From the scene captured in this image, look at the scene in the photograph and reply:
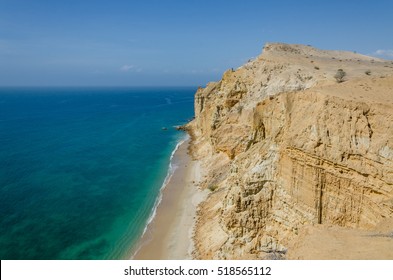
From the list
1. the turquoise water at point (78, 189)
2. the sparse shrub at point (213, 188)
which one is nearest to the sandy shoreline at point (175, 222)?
the sparse shrub at point (213, 188)

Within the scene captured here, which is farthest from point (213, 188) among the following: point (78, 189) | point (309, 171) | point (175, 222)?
point (309, 171)

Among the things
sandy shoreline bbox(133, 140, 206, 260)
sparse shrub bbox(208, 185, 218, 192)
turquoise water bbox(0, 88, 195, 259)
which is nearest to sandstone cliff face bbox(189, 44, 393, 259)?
sandy shoreline bbox(133, 140, 206, 260)

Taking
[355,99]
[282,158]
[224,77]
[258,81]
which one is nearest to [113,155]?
[224,77]

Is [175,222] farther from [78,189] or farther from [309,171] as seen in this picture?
[309,171]

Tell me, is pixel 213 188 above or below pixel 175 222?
above

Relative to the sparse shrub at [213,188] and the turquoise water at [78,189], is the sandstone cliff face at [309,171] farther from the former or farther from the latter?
the turquoise water at [78,189]

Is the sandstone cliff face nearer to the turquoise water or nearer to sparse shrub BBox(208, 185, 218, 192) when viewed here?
sparse shrub BBox(208, 185, 218, 192)

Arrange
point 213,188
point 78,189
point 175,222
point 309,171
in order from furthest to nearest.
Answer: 1. point 78,189
2. point 213,188
3. point 175,222
4. point 309,171

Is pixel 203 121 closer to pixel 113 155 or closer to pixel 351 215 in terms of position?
pixel 113 155

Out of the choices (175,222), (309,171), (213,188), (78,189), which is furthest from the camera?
(78,189)
